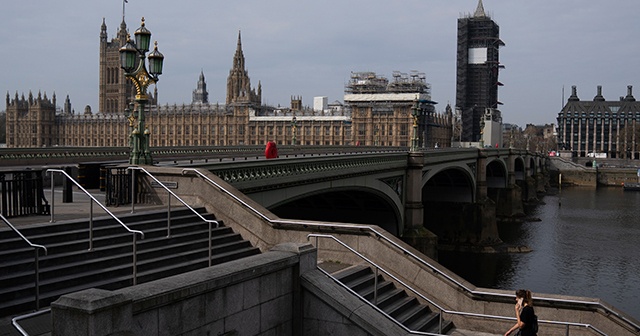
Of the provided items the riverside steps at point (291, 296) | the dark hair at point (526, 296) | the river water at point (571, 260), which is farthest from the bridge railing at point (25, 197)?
the river water at point (571, 260)

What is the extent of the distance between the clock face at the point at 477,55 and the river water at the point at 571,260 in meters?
64.0

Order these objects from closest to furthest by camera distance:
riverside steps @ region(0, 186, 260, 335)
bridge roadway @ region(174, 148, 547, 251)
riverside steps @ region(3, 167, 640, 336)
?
riverside steps @ region(3, 167, 640, 336) < riverside steps @ region(0, 186, 260, 335) < bridge roadway @ region(174, 148, 547, 251)

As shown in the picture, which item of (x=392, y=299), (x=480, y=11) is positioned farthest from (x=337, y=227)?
(x=480, y=11)

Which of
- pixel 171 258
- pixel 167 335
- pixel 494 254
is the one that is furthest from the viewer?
pixel 494 254

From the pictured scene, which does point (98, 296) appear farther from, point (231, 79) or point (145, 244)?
point (231, 79)

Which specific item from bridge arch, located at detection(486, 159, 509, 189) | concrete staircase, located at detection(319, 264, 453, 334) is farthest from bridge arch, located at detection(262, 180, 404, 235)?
bridge arch, located at detection(486, 159, 509, 189)

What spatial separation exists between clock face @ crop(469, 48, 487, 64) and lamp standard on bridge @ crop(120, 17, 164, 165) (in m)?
118

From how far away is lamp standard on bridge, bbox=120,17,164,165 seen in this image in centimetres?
1669

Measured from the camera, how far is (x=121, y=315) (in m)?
7.64

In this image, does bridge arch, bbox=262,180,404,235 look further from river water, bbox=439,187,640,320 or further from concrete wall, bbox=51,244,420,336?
concrete wall, bbox=51,244,420,336

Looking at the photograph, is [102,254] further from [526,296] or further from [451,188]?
[451,188]

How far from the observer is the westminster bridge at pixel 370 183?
19.6 meters

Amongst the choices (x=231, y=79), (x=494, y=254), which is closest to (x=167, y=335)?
(x=494, y=254)

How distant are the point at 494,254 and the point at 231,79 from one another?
119 metres
